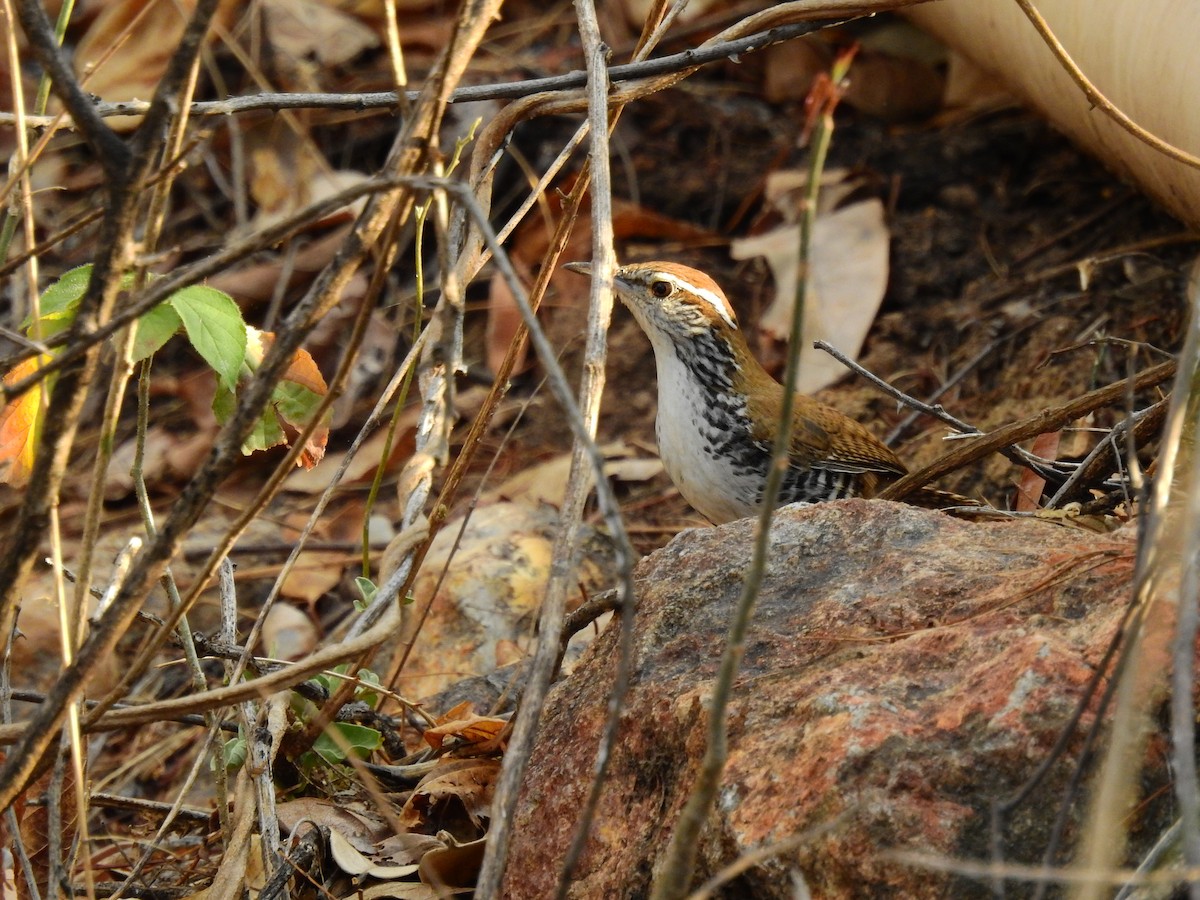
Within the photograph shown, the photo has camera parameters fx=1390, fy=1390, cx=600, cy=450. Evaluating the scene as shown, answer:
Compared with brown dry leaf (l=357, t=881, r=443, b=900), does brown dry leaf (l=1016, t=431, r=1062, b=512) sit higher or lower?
higher

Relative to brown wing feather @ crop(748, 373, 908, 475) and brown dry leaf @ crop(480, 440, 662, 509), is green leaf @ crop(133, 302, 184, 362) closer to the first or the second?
brown wing feather @ crop(748, 373, 908, 475)

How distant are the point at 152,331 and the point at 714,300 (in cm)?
294

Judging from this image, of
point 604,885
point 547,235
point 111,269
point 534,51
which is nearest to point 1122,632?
point 604,885

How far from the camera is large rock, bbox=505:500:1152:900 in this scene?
2316 mm

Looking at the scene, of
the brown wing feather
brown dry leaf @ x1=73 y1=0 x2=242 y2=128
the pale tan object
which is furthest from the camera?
brown dry leaf @ x1=73 y1=0 x2=242 y2=128

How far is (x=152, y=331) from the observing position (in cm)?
266

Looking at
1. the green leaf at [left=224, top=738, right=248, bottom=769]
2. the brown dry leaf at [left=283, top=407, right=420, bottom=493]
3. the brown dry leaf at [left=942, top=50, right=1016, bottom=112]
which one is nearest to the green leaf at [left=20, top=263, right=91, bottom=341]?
the green leaf at [left=224, top=738, right=248, bottom=769]

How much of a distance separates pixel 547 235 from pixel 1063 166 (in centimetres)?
252

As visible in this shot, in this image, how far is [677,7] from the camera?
130 inches

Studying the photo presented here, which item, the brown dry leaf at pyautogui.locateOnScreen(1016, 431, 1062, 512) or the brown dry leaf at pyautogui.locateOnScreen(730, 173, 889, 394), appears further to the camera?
the brown dry leaf at pyautogui.locateOnScreen(730, 173, 889, 394)

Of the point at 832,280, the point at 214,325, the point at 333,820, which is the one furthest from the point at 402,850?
the point at 832,280

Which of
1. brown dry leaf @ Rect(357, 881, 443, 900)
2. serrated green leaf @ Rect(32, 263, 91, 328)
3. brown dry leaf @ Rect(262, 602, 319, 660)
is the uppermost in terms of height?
serrated green leaf @ Rect(32, 263, 91, 328)

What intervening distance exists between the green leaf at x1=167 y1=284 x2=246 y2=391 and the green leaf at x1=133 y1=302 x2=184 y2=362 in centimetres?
3

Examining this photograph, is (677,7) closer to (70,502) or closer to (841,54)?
(841,54)
